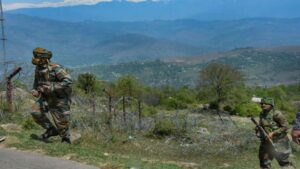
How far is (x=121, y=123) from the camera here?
2228 centimetres

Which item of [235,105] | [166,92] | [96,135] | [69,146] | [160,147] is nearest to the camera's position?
[69,146]

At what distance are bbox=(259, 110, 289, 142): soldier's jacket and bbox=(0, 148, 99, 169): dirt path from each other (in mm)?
3891

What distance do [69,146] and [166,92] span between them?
208 ft

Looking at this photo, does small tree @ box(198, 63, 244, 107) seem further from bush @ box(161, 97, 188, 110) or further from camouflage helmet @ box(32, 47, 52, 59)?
camouflage helmet @ box(32, 47, 52, 59)

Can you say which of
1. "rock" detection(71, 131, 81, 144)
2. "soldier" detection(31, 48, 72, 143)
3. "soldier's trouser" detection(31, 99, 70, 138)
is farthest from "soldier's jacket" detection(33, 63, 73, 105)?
"rock" detection(71, 131, 81, 144)

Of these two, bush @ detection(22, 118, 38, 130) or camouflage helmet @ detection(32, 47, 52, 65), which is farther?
bush @ detection(22, 118, 38, 130)

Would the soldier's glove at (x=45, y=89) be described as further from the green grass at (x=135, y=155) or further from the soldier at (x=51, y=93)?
the green grass at (x=135, y=155)

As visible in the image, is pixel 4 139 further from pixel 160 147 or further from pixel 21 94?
pixel 21 94

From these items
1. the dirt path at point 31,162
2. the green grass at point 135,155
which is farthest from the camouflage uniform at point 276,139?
the dirt path at point 31,162

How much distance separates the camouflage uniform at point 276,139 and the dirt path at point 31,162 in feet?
12.6

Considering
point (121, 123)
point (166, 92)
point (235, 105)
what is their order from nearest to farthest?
1. point (121, 123)
2. point (235, 105)
3. point (166, 92)

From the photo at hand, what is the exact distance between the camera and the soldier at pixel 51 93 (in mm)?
12750

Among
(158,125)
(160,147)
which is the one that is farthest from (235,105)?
(160,147)

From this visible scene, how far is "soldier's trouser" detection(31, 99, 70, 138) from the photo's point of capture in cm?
1320
